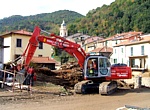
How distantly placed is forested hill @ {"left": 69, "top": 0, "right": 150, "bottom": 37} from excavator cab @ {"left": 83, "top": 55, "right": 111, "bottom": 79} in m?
77.0

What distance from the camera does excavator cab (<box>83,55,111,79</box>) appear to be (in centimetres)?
1852

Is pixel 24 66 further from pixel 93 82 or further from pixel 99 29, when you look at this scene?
pixel 99 29

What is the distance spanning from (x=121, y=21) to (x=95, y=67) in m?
94.4

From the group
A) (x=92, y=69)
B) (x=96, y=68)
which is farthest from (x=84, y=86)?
(x=96, y=68)

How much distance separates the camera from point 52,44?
59.2 feet

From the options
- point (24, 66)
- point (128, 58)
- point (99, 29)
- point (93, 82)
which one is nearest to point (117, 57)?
point (128, 58)

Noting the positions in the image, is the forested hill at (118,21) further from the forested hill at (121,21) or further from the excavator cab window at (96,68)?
the excavator cab window at (96,68)

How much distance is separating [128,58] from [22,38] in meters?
23.5

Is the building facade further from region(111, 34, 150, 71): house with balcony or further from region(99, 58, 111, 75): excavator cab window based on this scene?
region(99, 58, 111, 75): excavator cab window

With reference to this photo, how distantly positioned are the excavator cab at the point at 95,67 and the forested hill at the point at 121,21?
77.0m


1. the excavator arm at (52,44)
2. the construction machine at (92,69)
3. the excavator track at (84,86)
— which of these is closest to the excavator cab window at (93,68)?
the construction machine at (92,69)

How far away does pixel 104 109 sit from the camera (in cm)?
1264

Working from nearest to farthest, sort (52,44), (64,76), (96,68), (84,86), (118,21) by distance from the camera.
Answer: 1. (52,44)
2. (84,86)
3. (96,68)
4. (64,76)
5. (118,21)

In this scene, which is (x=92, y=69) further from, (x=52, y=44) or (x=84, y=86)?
(x=52, y=44)
